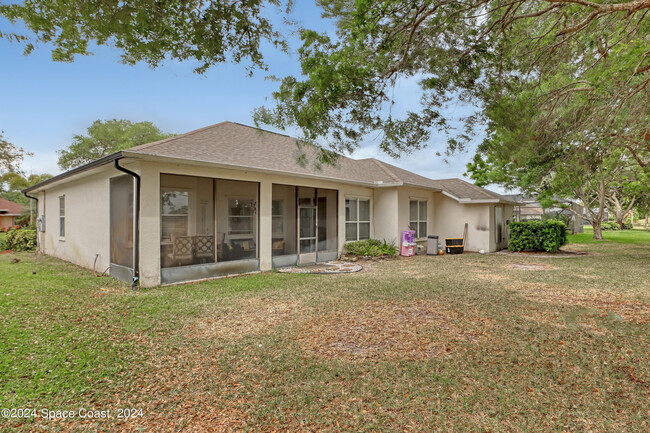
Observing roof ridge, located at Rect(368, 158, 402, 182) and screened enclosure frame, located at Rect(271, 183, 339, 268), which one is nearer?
screened enclosure frame, located at Rect(271, 183, 339, 268)

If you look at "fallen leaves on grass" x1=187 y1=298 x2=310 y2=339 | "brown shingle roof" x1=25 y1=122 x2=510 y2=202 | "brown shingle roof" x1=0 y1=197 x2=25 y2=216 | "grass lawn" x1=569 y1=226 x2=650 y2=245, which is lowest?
"fallen leaves on grass" x1=187 y1=298 x2=310 y2=339

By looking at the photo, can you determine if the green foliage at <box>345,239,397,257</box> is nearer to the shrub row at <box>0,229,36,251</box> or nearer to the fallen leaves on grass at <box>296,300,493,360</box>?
the fallen leaves on grass at <box>296,300,493,360</box>

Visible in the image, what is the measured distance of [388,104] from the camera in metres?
5.84

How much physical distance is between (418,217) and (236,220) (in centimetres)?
917

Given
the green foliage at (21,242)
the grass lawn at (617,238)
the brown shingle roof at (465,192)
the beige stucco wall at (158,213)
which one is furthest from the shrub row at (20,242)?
the grass lawn at (617,238)

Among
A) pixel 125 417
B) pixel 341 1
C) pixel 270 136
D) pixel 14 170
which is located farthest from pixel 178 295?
pixel 14 170

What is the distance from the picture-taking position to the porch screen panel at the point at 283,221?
10.1 m

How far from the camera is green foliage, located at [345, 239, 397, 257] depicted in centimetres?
1255

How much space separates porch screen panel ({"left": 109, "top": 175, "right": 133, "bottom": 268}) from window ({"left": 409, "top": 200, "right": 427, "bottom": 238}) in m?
11.1

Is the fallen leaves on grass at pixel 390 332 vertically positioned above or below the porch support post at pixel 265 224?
below

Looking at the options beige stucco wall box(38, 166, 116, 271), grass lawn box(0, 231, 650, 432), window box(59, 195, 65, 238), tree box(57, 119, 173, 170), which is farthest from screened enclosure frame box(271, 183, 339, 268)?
tree box(57, 119, 173, 170)

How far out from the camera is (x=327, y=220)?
11.9 metres

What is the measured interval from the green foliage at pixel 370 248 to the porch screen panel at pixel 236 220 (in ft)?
14.4

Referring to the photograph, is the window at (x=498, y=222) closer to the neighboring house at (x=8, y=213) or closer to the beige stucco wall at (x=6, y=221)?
the neighboring house at (x=8, y=213)
